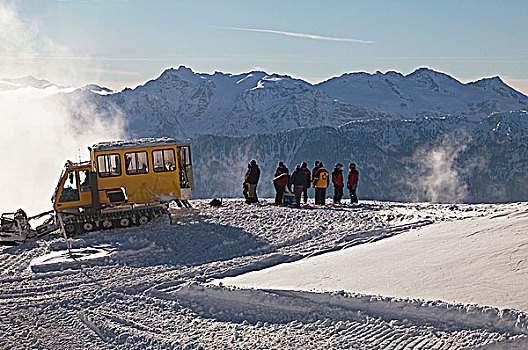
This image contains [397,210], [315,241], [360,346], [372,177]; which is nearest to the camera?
[360,346]

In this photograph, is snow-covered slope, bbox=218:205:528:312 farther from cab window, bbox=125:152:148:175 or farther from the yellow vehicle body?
cab window, bbox=125:152:148:175

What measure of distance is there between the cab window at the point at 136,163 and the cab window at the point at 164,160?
28 cm

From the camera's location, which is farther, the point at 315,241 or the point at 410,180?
the point at 410,180

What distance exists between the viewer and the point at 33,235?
1497 cm

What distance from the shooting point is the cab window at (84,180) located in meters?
15.8

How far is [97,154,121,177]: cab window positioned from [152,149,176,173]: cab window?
101 centimetres

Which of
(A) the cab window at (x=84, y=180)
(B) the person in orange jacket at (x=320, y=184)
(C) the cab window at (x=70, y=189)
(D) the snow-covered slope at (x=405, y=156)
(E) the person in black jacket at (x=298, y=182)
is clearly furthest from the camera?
(D) the snow-covered slope at (x=405, y=156)

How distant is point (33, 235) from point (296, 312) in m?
9.04

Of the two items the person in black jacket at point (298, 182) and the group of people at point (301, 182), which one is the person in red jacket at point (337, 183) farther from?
the person in black jacket at point (298, 182)

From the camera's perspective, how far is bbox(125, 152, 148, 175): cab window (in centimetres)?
1590

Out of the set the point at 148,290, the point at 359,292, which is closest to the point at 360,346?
the point at 359,292

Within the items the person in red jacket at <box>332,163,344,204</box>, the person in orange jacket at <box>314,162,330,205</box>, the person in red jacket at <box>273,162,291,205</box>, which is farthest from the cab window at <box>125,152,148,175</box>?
the person in red jacket at <box>332,163,344,204</box>

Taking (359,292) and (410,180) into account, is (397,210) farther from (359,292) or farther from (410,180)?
(410,180)

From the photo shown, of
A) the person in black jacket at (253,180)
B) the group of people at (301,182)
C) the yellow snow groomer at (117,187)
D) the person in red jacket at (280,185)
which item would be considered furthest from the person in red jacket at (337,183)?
the yellow snow groomer at (117,187)
